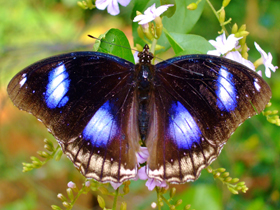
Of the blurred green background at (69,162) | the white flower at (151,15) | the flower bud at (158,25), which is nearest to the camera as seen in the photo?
the white flower at (151,15)

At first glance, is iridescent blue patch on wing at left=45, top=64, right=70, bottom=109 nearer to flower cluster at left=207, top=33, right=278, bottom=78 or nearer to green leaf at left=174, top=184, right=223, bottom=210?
flower cluster at left=207, top=33, right=278, bottom=78

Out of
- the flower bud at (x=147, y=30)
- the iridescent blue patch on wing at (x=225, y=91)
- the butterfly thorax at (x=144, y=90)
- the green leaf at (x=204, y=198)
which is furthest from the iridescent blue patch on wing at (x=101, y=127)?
the green leaf at (x=204, y=198)

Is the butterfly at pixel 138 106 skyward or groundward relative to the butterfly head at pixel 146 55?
groundward

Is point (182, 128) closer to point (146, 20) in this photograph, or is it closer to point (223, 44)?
point (223, 44)

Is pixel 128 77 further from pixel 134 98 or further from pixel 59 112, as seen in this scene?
pixel 59 112

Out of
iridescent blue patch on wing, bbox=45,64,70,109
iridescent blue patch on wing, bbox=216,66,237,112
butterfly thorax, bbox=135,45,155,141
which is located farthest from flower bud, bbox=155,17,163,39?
iridescent blue patch on wing, bbox=45,64,70,109

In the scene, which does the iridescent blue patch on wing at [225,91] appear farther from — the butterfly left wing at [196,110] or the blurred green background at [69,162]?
the blurred green background at [69,162]

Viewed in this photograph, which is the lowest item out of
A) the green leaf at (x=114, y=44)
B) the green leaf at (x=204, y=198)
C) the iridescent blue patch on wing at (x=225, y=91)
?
the green leaf at (x=204, y=198)
